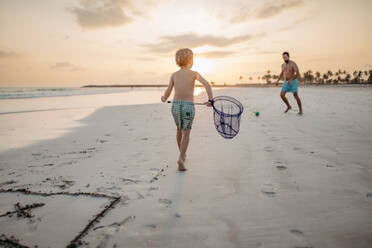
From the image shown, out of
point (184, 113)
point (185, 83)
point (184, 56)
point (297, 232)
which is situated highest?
point (184, 56)

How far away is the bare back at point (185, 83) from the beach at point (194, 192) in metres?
1.27

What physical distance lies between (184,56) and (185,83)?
0.46 m

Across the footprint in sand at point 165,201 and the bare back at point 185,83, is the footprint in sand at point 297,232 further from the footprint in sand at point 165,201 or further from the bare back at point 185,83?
the bare back at point 185,83

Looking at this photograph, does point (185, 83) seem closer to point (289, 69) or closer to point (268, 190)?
point (268, 190)

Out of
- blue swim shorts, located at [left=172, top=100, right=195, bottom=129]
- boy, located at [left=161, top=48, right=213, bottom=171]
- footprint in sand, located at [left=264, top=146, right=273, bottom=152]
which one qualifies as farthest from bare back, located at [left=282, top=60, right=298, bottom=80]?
blue swim shorts, located at [left=172, top=100, right=195, bottom=129]

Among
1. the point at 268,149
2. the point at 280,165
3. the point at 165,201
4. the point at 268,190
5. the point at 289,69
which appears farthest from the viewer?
the point at 289,69

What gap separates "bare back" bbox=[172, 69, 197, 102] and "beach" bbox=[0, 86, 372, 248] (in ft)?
4.15

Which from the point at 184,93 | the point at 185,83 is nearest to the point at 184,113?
the point at 184,93

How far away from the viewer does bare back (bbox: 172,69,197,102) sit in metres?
3.44

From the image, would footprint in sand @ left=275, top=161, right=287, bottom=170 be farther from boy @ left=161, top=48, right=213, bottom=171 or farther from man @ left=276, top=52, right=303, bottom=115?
man @ left=276, top=52, right=303, bottom=115

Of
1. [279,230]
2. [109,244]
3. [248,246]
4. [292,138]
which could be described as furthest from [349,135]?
[109,244]

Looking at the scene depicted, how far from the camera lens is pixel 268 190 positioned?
268 cm

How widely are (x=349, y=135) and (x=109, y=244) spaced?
5795 mm

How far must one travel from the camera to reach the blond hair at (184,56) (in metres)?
3.44
